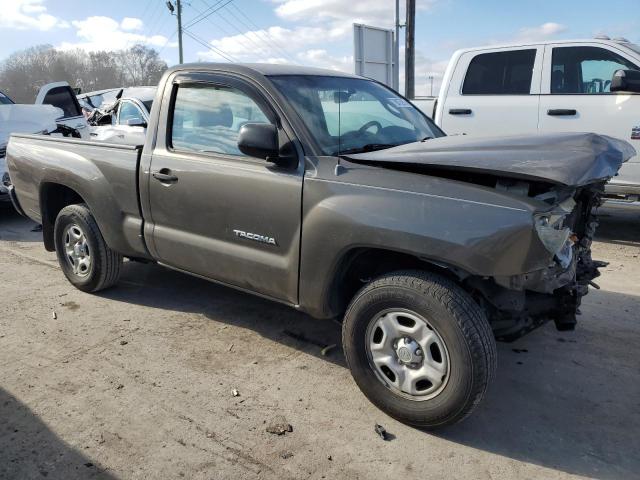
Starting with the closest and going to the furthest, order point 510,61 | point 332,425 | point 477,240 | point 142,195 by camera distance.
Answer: point 477,240, point 332,425, point 142,195, point 510,61

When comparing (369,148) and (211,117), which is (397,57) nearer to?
(211,117)

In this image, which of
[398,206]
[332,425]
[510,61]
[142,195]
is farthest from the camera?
[510,61]

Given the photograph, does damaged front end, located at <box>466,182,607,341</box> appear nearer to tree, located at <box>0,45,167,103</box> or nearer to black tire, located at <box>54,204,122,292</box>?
black tire, located at <box>54,204,122,292</box>

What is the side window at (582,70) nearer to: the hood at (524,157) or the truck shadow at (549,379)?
the truck shadow at (549,379)

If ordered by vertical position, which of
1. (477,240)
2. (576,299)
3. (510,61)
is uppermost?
(510,61)

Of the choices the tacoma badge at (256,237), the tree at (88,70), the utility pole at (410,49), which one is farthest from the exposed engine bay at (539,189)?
the tree at (88,70)

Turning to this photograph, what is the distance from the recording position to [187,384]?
3.40 metres

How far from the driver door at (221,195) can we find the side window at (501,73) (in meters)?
4.33

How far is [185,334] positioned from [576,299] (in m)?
2.69

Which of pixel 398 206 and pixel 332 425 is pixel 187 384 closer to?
pixel 332 425

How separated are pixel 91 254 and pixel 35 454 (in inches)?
87.3

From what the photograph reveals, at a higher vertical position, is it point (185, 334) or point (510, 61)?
point (510, 61)

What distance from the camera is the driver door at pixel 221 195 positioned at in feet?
10.9

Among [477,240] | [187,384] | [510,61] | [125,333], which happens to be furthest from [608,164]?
[510,61]
